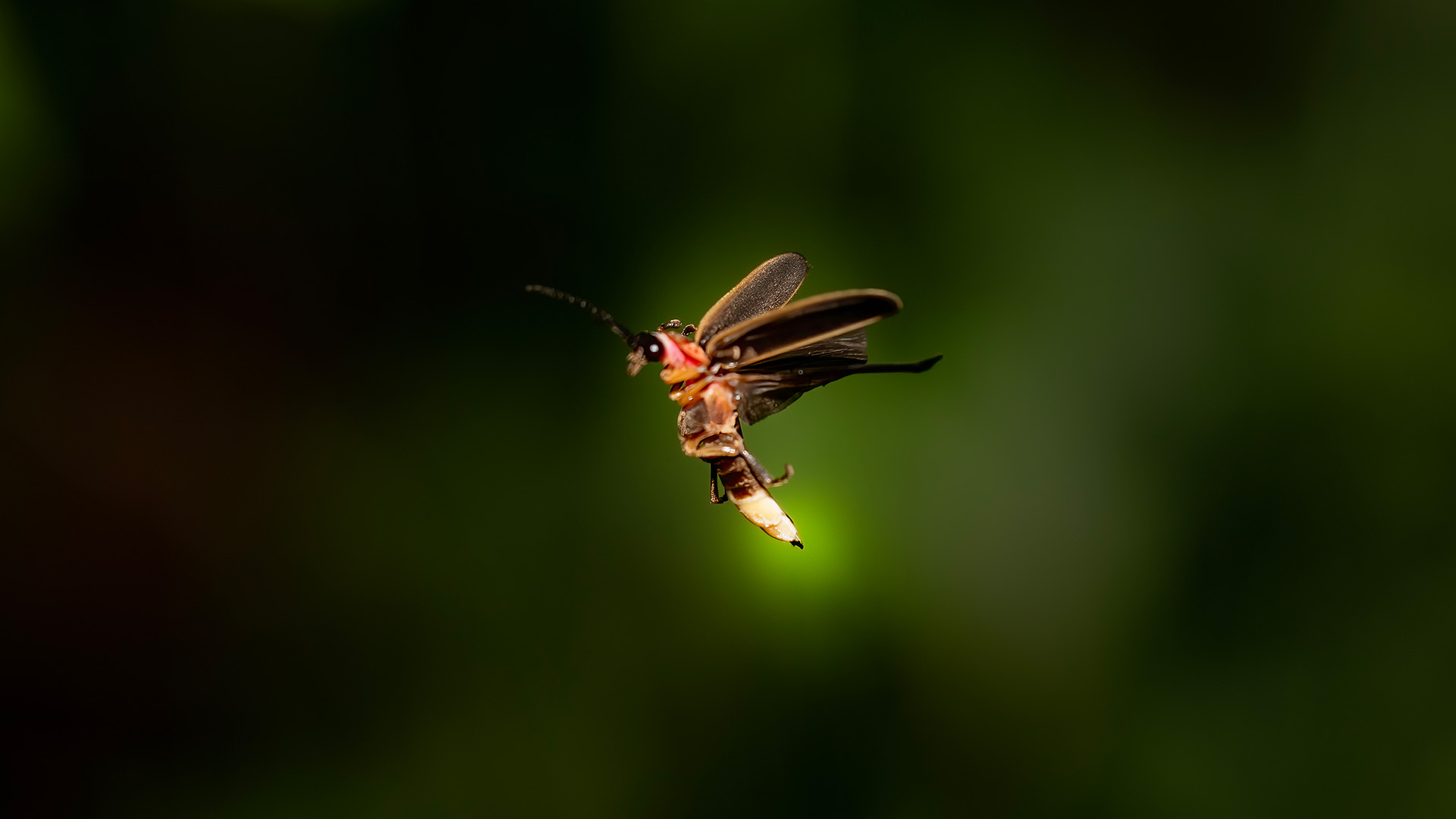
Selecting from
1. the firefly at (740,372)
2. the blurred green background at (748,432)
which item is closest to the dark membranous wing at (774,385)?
the firefly at (740,372)

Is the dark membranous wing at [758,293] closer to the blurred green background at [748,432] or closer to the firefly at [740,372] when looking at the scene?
the firefly at [740,372]

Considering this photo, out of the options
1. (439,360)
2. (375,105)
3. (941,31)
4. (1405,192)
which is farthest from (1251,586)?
(375,105)

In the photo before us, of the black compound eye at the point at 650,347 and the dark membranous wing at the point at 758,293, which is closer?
the black compound eye at the point at 650,347

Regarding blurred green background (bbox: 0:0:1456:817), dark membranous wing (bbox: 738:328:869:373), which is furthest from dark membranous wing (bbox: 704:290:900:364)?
blurred green background (bbox: 0:0:1456:817)

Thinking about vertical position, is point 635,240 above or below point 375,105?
below

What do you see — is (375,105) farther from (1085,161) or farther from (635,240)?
(1085,161)

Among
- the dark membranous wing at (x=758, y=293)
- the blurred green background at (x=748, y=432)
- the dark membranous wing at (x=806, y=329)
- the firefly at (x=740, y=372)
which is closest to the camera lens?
the dark membranous wing at (x=806, y=329)
